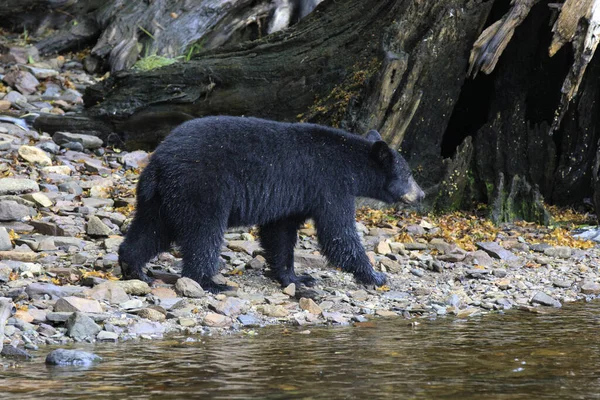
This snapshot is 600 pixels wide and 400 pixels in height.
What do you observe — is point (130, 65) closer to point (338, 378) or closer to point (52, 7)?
point (52, 7)

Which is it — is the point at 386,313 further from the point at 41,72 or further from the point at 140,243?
the point at 41,72

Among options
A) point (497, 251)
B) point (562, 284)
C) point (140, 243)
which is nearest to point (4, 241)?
point (140, 243)

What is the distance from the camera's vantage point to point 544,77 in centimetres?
1182

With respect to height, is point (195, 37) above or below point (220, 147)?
above

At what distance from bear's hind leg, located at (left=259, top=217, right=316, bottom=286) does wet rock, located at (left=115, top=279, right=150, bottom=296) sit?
145cm

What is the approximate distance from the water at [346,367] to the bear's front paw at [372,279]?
1222 mm

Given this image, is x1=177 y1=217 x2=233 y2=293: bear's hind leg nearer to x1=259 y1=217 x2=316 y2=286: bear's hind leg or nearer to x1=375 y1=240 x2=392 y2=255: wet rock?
x1=259 y1=217 x2=316 y2=286: bear's hind leg

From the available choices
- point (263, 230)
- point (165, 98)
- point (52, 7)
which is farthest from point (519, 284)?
point (52, 7)

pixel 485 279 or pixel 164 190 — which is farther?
pixel 485 279

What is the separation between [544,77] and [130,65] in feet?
24.5

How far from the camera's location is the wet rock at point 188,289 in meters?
6.79

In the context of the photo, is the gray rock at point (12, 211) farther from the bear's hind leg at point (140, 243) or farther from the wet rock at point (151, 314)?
the wet rock at point (151, 314)

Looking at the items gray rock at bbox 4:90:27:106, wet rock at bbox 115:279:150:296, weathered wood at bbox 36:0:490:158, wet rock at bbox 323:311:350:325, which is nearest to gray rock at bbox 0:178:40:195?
weathered wood at bbox 36:0:490:158

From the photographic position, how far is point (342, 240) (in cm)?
752
